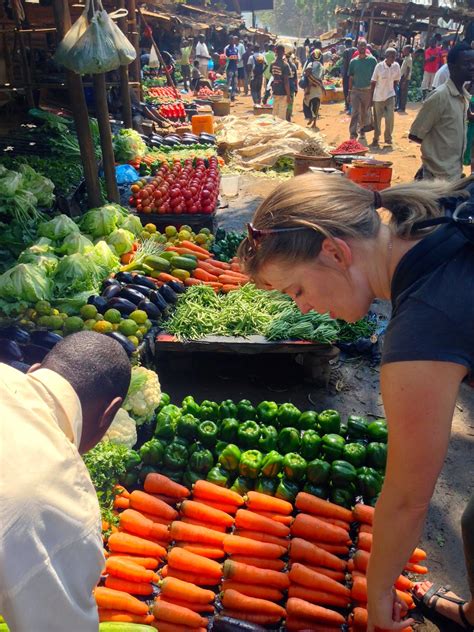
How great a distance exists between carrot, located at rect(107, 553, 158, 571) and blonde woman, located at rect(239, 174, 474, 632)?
1.25 metres

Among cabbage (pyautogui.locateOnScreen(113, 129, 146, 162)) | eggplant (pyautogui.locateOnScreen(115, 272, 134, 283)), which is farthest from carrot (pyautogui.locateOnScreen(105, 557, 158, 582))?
cabbage (pyautogui.locateOnScreen(113, 129, 146, 162))

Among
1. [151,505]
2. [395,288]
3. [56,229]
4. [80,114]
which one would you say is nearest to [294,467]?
[151,505]

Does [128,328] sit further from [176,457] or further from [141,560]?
[141,560]

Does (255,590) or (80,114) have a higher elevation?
(80,114)

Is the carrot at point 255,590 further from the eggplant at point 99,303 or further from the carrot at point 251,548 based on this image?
the eggplant at point 99,303

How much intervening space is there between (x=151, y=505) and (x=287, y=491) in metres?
0.76

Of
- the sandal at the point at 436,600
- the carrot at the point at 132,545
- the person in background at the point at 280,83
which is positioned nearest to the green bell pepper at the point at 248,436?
the carrot at the point at 132,545

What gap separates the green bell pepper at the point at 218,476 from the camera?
2988mm

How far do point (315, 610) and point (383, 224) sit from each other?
1.86 metres

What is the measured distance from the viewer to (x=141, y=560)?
262 cm

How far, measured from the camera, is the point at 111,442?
3.12 meters

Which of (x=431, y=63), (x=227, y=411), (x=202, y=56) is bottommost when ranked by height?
(x=227, y=411)

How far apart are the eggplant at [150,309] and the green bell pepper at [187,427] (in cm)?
164

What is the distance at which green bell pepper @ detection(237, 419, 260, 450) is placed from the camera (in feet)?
10.4
